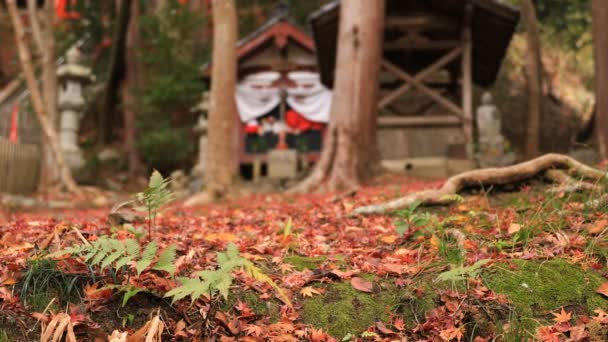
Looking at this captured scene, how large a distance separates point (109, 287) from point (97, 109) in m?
23.4

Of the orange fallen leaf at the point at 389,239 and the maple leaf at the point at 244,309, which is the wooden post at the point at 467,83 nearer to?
the orange fallen leaf at the point at 389,239

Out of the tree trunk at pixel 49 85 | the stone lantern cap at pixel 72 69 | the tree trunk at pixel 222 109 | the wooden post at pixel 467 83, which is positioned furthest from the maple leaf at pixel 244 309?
the stone lantern cap at pixel 72 69

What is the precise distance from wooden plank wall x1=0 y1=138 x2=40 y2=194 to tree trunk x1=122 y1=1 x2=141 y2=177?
448cm

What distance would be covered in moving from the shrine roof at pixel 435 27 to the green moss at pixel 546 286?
9583mm

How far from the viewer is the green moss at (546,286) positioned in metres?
3.03

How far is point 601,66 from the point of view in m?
9.84

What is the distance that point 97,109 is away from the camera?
2452 cm

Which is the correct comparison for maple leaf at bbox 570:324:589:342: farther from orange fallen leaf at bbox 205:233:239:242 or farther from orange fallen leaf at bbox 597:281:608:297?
orange fallen leaf at bbox 205:233:239:242

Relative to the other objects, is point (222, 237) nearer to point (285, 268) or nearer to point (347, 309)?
point (285, 268)

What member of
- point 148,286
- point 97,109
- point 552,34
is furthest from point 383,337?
point 97,109

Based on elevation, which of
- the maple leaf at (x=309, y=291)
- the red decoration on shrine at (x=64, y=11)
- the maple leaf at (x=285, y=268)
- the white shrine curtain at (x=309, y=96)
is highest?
the red decoration on shrine at (x=64, y=11)

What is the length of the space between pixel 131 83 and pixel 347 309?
64.6ft

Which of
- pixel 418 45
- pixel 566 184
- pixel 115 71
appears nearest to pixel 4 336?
pixel 566 184

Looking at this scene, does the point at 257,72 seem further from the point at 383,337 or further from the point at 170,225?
the point at 383,337
